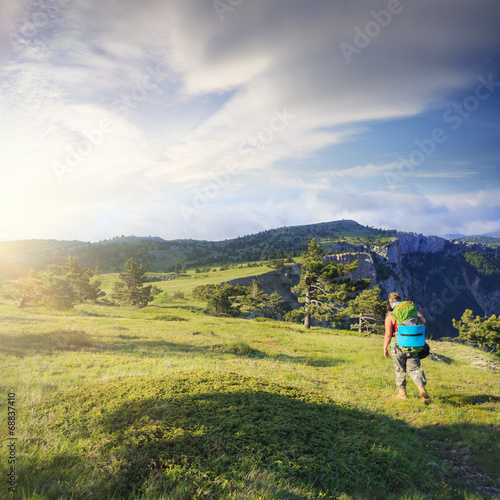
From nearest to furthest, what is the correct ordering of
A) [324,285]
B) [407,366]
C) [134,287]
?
[407,366] → [324,285] → [134,287]

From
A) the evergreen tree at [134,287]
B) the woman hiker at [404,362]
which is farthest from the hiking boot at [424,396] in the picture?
the evergreen tree at [134,287]

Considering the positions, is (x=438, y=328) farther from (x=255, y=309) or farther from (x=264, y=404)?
(x=264, y=404)

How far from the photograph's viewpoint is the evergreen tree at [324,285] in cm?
3438

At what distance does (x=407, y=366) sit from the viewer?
8.91 m

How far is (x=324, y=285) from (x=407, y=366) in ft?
91.9

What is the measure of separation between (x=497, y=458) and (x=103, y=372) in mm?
9994

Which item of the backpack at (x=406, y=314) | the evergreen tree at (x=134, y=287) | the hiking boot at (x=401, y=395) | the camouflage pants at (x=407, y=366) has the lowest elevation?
the evergreen tree at (x=134, y=287)

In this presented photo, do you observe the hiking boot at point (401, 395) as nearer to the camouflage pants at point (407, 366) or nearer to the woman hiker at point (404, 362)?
the woman hiker at point (404, 362)

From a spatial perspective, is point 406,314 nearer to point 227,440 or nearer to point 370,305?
point 227,440

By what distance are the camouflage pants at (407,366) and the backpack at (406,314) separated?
1068mm

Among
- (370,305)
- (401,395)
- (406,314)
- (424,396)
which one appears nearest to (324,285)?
(370,305)

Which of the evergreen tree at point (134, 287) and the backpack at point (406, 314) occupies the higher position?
the backpack at point (406, 314)

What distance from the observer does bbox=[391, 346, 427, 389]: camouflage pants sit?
342 inches

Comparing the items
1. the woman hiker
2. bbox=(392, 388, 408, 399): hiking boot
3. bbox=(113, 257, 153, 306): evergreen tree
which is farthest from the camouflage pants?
bbox=(113, 257, 153, 306): evergreen tree
